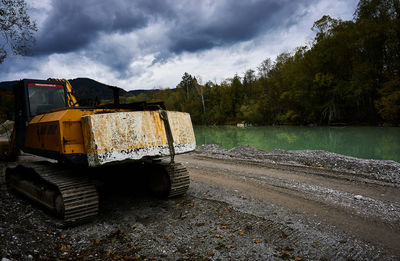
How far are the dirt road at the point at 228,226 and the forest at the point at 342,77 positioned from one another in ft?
Result: 99.6

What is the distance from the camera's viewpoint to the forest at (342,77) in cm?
3192

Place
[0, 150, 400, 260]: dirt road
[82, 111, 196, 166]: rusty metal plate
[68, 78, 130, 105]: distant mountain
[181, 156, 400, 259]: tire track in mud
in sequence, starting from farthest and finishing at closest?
[68, 78, 130, 105]: distant mountain, [82, 111, 196, 166]: rusty metal plate, [181, 156, 400, 259]: tire track in mud, [0, 150, 400, 260]: dirt road

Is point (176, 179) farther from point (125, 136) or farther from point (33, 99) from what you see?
point (33, 99)

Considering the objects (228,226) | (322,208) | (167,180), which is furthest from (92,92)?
(322,208)

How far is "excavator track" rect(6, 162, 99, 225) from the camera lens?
412 cm

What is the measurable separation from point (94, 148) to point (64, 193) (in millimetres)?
991

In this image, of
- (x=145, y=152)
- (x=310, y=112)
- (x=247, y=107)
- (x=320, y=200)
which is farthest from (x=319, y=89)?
(x=145, y=152)

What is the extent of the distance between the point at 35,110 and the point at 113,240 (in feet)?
13.6

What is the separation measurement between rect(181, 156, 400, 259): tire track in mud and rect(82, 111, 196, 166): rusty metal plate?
223 centimetres

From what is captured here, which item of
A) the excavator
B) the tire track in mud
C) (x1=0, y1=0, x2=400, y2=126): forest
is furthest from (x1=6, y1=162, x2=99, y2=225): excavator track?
(x1=0, y1=0, x2=400, y2=126): forest

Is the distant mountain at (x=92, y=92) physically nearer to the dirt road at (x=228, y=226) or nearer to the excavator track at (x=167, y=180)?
the excavator track at (x=167, y=180)

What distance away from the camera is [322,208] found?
16.5 ft

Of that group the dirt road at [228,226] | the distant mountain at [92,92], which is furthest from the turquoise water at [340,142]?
the distant mountain at [92,92]

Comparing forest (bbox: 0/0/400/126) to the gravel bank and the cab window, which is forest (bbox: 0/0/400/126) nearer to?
the gravel bank
